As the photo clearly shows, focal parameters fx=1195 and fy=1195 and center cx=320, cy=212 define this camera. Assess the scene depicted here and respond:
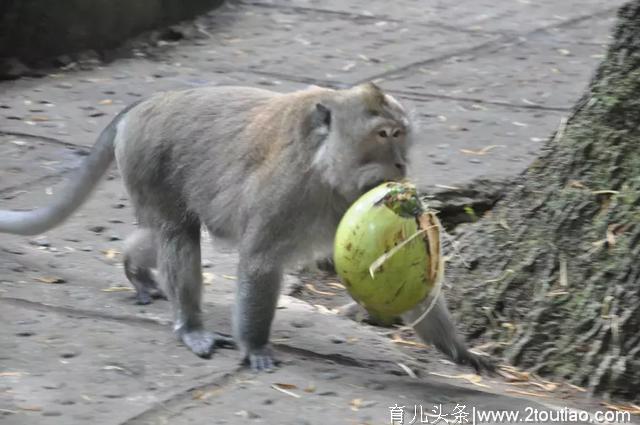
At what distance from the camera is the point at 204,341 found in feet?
16.3

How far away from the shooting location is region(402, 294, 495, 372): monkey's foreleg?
509 centimetres

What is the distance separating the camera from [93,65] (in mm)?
9523

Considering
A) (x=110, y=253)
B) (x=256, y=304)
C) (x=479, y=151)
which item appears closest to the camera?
(x=256, y=304)

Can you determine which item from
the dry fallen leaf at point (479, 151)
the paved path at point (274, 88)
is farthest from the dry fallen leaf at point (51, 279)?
the dry fallen leaf at point (479, 151)

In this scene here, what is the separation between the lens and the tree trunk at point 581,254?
4934mm

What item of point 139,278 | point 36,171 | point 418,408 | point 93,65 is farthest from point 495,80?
point 418,408

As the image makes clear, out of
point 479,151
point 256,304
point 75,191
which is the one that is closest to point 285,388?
point 256,304

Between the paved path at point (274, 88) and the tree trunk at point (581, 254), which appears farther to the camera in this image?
the tree trunk at point (581, 254)

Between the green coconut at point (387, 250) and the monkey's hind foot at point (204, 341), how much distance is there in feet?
2.59

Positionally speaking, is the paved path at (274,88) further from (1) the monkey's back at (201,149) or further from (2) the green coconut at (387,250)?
(1) the monkey's back at (201,149)

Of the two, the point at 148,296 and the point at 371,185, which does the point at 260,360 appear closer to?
the point at 371,185

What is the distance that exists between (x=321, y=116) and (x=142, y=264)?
1284 mm

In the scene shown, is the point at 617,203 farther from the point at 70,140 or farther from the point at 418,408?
the point at 70,140

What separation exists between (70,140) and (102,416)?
373cm
